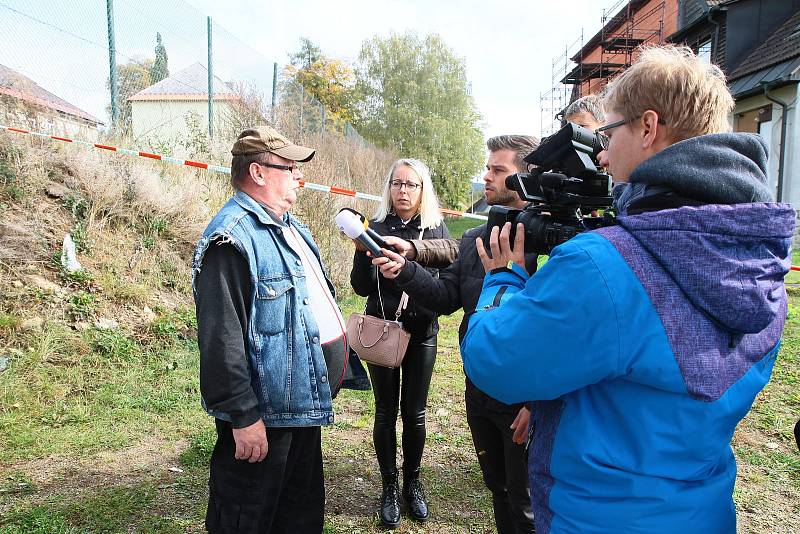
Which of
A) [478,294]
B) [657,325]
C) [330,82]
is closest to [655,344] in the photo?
[657,325]

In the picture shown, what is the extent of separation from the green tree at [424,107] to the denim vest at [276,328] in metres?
30.6

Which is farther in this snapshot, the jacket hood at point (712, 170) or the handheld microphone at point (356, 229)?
the handheld microphone at point (356, 229)

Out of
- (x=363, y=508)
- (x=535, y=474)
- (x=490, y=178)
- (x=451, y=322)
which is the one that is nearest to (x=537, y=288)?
(x=535, y=474)

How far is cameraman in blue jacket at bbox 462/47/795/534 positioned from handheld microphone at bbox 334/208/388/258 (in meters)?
1.22

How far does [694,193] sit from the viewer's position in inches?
47.6

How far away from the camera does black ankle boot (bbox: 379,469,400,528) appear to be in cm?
315

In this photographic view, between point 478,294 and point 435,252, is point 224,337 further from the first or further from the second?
point 435,252

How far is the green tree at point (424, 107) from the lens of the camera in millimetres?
33219

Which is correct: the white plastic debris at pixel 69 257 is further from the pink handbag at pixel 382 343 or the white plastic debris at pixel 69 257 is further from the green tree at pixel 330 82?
the green tree at pixel 330 82

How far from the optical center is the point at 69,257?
18.2 feet

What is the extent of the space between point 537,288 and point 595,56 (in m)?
34.7

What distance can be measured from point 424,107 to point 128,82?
1082 inches

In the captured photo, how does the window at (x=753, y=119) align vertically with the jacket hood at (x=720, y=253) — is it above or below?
above

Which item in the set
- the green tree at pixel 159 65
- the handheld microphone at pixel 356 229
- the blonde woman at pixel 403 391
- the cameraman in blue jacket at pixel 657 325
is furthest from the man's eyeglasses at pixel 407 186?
the green tree at pixel 159 65
